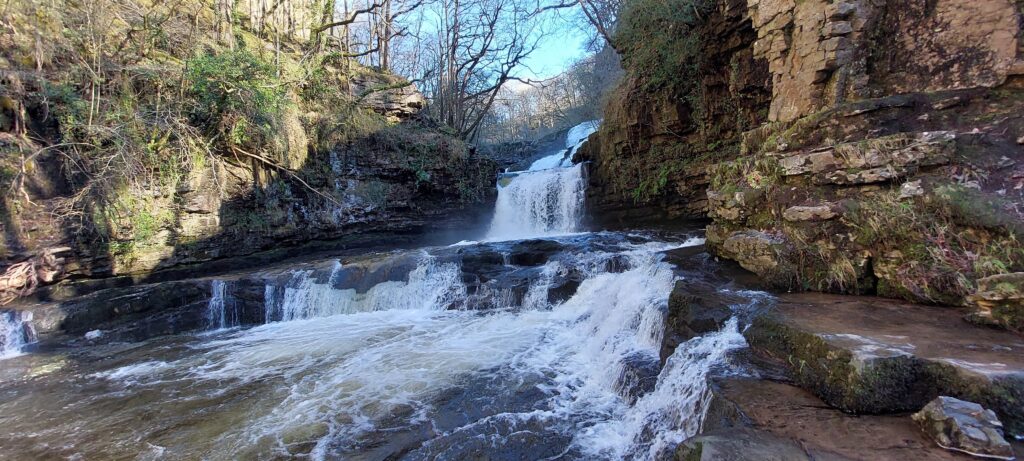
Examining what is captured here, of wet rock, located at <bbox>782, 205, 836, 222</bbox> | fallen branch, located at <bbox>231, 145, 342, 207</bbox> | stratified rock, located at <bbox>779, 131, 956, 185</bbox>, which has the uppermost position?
fallen branch, located at <bbox>231, 145, 342, 207</bbox>

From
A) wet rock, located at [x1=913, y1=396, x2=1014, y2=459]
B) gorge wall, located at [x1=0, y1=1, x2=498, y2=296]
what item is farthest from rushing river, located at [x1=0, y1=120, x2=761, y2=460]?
gorge wall, located at [x1=0, y1=1, x2=498, y2=296]

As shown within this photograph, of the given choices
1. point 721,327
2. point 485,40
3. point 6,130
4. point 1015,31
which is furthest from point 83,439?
point 485,40

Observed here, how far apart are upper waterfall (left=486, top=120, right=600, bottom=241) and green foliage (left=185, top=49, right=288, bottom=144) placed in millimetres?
7395

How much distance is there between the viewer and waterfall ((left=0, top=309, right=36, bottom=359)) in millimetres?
A: 6980

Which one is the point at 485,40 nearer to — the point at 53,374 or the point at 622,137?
the point at 622,137

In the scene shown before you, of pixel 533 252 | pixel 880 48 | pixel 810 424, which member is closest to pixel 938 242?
pixel 810 424

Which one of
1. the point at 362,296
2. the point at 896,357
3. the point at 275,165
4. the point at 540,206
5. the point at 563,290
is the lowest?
the point at 362,296

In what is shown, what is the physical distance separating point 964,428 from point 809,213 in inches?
137

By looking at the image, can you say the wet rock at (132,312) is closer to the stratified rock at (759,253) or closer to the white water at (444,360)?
the white water at (444,360)

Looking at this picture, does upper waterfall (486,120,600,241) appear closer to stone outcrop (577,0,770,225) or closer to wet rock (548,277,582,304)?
stone outcrop (577,0,770,225)

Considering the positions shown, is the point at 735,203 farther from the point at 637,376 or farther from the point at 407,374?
the point at 407,374

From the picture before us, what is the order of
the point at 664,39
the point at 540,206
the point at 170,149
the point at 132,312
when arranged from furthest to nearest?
the point at 540,206 < the point at 664,39 < the point at 170,149 < the point at 132,312

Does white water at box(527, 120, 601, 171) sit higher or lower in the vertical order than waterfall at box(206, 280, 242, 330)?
higher

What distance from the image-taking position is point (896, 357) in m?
2.62
